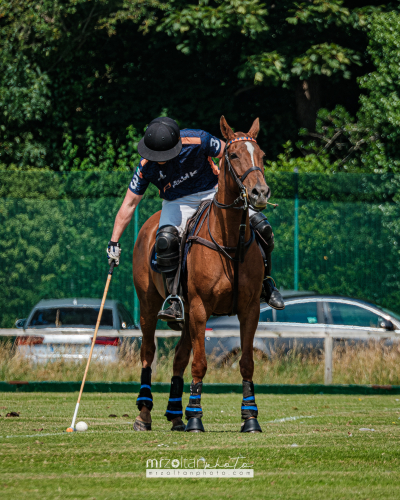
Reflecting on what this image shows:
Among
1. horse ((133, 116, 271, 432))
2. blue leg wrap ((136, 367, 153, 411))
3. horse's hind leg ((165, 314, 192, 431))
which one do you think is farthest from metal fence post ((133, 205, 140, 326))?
horse ((133, 116, 271, 432))

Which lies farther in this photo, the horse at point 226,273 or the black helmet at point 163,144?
the black helmet at point 163,144

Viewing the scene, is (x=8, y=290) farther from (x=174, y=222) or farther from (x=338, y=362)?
(x=174, y=222)

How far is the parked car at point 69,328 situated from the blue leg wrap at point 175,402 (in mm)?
5389

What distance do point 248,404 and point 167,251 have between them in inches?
63.5

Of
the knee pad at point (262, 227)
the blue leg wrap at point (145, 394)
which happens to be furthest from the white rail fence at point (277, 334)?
the knee pad at point (262, 227)

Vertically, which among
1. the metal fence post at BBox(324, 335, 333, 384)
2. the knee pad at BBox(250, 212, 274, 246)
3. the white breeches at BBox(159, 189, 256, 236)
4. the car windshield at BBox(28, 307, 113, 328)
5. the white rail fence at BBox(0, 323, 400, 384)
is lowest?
the metal fence post at BBox(324, 335, 333, 384)

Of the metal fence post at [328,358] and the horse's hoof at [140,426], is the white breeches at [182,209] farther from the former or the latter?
the metal fence post at [328,358]

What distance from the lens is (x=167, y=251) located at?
8.02 metres

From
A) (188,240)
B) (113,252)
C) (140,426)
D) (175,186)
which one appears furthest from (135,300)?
(188,240)

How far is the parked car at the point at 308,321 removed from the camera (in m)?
13.7

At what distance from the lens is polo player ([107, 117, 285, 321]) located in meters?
8.05

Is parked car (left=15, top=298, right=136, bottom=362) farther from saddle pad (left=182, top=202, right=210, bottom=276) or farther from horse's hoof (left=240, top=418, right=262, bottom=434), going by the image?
horse's hoof (left=240, top=418, right=262, bottom=434)

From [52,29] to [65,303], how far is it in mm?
7343

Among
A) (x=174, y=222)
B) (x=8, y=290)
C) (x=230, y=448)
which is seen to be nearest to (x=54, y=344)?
(x=8, y=290)
